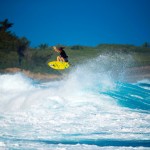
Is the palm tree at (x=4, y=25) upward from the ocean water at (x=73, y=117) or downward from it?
upward

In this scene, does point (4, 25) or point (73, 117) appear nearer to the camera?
point (73, 117)

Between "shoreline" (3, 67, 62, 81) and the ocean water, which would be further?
"shoreline" (3, 67, 62, 81)

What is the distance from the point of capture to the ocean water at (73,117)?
9875 millimetres

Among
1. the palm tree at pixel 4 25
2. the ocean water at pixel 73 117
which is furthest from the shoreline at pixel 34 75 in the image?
the ocean water at pixel 73 117

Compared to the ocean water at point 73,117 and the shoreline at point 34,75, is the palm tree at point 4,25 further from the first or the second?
the ocean water at point 73,117

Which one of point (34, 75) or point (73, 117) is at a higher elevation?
point (34, 75)

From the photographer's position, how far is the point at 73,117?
13.7 meters

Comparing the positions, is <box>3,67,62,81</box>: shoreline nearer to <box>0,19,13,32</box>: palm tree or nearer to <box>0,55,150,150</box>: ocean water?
<box>0,19,13,32</box>: palm tree

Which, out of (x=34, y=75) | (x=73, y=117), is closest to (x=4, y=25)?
(x=34, y=75)

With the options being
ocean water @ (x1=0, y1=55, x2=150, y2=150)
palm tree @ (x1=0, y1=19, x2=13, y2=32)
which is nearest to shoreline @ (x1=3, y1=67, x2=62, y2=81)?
palm tree @ (x1=0, y1=19, x2=13, y2=32)

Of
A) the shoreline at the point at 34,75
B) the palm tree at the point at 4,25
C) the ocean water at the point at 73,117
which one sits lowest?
the ocean water at the point at 73,117

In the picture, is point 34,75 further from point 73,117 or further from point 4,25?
point 73,117

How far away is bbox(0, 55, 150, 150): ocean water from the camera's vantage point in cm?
988

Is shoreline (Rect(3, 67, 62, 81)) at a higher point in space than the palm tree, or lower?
lower
